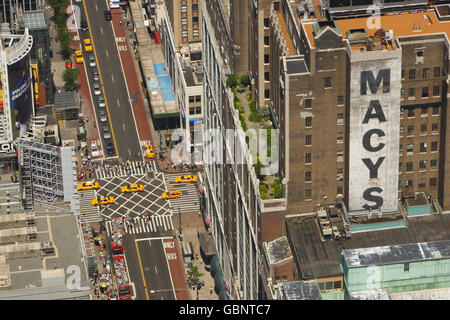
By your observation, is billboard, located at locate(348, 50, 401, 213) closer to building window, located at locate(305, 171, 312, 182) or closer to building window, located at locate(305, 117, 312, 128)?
building window, located at locate(305, 117, 312, 128)

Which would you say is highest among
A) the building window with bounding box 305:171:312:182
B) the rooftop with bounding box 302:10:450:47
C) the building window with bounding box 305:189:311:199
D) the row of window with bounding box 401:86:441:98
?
the rooftop with bounding box 302:10:450:47

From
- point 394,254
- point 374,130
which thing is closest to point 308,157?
point 374,130

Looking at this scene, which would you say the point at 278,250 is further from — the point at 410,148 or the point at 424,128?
the point at 424,128

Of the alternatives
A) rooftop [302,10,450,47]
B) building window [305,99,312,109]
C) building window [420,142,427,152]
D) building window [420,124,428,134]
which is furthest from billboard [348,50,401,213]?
rooftop [302,10,450,47]

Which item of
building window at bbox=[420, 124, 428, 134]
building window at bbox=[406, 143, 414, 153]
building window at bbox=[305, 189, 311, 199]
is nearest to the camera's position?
building window at bbox=[420, 124, 428, 134]

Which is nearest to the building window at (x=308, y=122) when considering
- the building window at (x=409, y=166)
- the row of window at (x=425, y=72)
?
the row of window at (x=425, y=72)

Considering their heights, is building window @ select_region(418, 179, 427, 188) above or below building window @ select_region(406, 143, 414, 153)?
below

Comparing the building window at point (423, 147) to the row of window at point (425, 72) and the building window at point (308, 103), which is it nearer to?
the row of window at point (425, 72)
